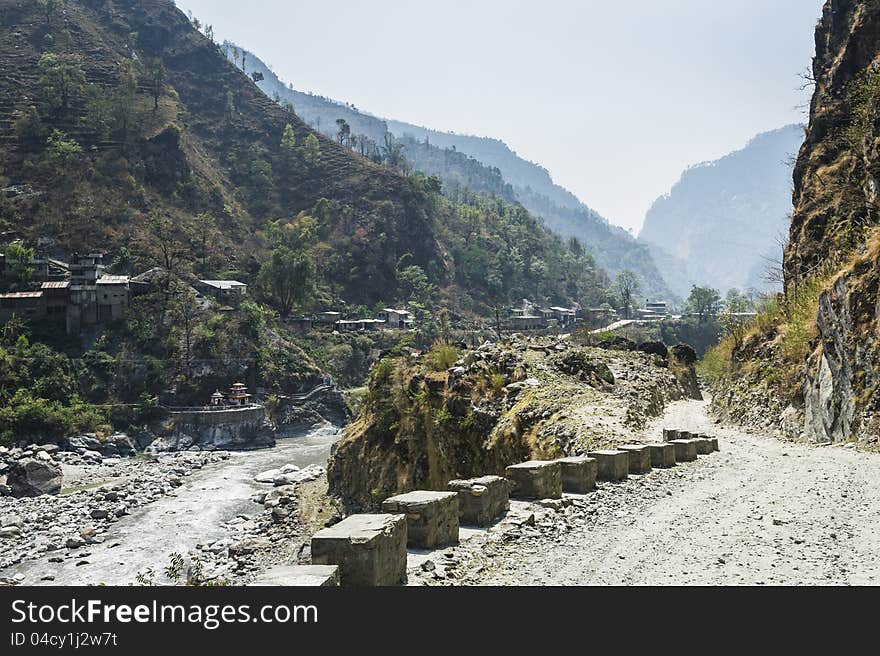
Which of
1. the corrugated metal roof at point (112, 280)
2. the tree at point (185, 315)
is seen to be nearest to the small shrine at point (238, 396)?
the tree at point (185, 315)

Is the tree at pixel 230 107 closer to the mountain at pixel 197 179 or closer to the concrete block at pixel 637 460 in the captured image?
the mountain at pixel 197 179

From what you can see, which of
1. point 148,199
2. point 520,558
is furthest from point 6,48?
point 520,558

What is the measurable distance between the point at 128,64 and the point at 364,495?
106 meters

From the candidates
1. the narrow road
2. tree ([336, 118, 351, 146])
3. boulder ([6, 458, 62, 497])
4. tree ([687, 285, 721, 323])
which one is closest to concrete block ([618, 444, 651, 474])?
the narrow road

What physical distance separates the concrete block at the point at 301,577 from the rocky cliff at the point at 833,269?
1141 cm

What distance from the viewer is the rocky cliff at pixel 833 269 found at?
13281mm

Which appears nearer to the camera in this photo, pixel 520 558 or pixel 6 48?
pixel 520 558

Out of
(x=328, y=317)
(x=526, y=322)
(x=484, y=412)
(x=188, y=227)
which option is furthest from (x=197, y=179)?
(x=484, y=412)

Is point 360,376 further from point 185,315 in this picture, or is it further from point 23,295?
point 23,295

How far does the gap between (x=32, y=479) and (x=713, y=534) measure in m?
40.0

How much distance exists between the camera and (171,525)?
101 ft

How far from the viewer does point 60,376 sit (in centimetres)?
5503

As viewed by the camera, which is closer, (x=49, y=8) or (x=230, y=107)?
(x=49, y=8)

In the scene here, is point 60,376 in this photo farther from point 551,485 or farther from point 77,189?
point 551,485
